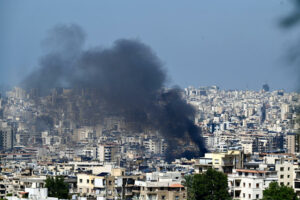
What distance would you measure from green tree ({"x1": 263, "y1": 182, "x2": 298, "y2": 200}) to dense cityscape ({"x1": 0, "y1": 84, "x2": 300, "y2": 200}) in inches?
37.9

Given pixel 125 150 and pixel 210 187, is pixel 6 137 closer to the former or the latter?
pixel 125 150

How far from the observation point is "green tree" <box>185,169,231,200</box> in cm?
2072

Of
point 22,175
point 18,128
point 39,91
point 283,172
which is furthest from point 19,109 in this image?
point 283,172

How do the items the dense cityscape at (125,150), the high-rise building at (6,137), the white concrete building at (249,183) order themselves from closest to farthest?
the white concrete building at (249,183) → the dense cityscape at (125,150) → the high-rise building at (6,137)

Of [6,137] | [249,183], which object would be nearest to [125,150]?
[6,137]

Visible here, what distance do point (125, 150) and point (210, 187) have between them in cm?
4670

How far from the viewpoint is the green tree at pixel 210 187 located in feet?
68.0

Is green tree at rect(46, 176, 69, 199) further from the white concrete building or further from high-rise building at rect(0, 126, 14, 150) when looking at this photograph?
high-rise building at rect(0, 126, 14, 150)

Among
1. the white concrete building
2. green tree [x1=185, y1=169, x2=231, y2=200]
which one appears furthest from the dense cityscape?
green tree [x1=185, y1=169, x2=231, y2=200]

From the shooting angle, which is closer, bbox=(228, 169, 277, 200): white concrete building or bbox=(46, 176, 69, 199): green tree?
bbox=(228, 169, 277, 200): white concrete building

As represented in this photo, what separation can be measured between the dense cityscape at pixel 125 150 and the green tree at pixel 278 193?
96cm

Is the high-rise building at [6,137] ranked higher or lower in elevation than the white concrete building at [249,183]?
higher

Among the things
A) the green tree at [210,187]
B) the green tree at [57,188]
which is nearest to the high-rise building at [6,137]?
the green tree at [57,188]

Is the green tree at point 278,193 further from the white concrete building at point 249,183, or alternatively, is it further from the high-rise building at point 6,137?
the high-rise building at point 6,137
